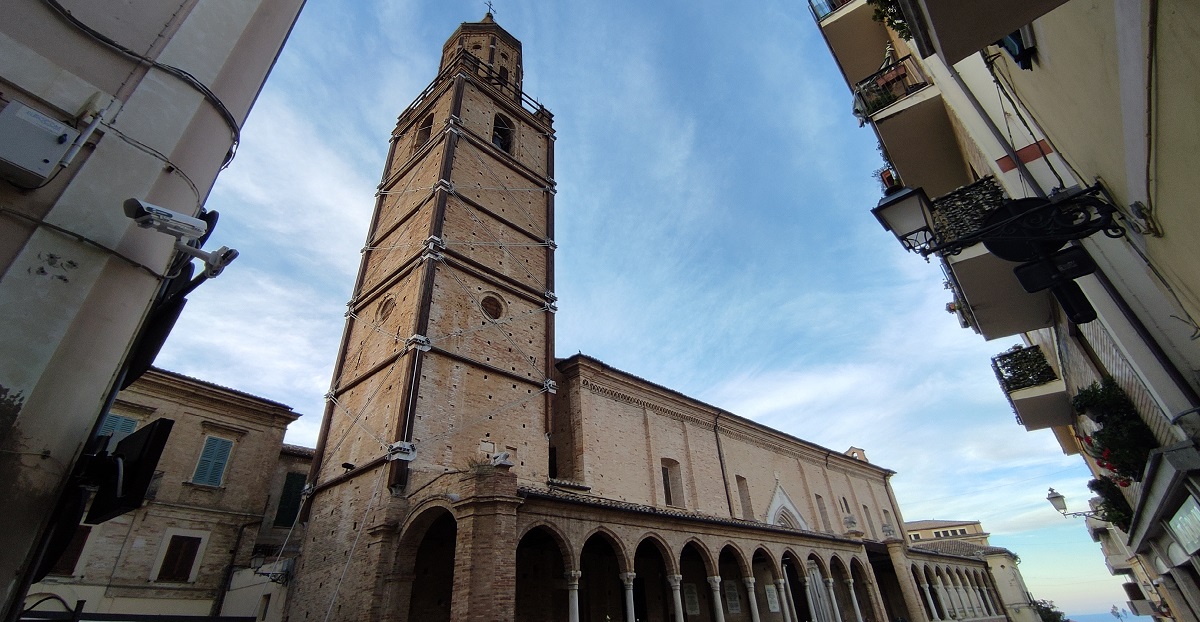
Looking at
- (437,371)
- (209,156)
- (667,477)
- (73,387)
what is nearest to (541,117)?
(437,371)

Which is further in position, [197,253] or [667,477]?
[667,477]

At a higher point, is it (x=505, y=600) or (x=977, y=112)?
(x=977, y=112)

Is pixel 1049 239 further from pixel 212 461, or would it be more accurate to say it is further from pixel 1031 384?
pixel 212 461

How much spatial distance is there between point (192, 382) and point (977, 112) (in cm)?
1888

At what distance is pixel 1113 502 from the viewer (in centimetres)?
897

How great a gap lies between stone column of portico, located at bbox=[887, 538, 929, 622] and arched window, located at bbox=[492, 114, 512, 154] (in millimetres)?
22348

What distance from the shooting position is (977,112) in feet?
23.2

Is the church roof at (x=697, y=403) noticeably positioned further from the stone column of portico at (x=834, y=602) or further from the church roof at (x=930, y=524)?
the church roof at (x=930, y=524)

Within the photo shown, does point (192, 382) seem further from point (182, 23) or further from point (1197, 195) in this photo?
point (1197, 195)

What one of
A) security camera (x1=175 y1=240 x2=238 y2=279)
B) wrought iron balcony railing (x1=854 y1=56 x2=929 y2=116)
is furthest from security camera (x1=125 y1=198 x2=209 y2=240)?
wrought iron balcony railing (x1=854 y1=56 x2=929 y2=116)

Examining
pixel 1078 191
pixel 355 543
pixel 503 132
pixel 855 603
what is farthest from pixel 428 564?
pixel 503 132

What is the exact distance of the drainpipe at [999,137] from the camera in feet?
19.8

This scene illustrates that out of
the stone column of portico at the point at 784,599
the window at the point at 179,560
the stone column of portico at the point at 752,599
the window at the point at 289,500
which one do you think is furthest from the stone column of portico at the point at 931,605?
the window at the point at 179,560

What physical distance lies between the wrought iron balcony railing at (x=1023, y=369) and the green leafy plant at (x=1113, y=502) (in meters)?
1.89
